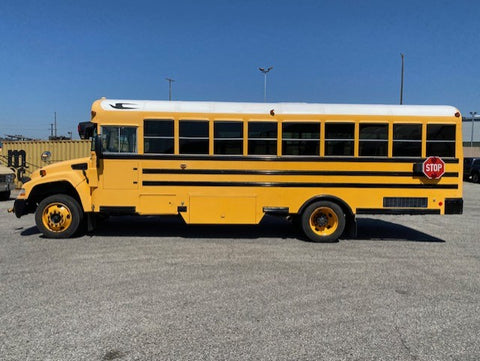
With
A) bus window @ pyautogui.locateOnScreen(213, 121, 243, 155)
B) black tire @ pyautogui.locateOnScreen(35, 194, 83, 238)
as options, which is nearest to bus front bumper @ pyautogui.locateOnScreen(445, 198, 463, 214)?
bus window @ pyautogui.locateOnScreen(213, 121, 243, 155)

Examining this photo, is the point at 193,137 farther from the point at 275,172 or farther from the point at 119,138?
the point at 275,172

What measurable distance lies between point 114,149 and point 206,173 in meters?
1.87

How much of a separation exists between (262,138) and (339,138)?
1.52 m

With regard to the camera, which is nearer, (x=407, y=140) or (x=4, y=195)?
(x=407, y=140)

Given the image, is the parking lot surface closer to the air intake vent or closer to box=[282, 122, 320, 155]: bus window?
the air intake vent

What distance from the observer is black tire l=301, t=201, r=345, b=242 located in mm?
7219

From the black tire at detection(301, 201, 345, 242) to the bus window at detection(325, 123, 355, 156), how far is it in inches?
41.3

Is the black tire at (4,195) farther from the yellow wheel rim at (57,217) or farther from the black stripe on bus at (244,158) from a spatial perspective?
the black stripe on bus at (244,158)

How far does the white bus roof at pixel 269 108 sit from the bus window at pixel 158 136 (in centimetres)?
25

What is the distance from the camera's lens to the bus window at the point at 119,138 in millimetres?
Result: 7098

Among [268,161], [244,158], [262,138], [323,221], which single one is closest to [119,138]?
[244,158]

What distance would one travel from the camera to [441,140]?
7.12 m

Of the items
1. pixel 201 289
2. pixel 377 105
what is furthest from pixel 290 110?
pixel 201 289

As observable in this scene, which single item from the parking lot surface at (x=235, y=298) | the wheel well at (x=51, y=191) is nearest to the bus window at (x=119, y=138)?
the wheel well at (x=51, y=191)
